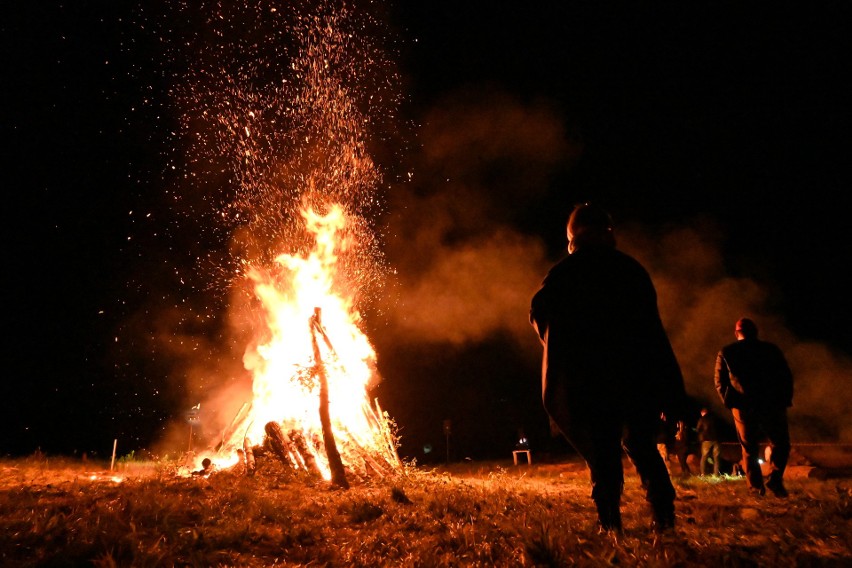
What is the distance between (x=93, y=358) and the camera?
59.9 feet

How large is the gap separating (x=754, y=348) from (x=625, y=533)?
124 inches

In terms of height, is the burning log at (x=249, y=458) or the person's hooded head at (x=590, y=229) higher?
the person's hooded head at (x=590, y=229)

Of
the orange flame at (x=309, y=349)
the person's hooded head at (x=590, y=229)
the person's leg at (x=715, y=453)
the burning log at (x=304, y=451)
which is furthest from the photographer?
the orange flame at (x=309, y=349)

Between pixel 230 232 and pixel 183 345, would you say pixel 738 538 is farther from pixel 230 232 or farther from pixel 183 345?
pixel 183 345

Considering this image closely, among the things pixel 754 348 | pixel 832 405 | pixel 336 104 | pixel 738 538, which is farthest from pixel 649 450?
pixel 832 405

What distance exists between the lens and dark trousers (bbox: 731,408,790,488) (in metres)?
4.97

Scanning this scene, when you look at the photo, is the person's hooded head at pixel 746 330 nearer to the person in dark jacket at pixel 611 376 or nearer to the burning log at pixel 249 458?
the person in dark jacket at pixel 611 376

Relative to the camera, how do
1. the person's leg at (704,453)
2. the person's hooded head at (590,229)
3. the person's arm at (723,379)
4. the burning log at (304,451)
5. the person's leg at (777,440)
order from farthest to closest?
1. the person's leg at (704,453)
2. the burning log at (304,451)
3. the person's arm at (723,379)
4. the person's leg at (777,440)
5. the person's hooded head at (590,229)

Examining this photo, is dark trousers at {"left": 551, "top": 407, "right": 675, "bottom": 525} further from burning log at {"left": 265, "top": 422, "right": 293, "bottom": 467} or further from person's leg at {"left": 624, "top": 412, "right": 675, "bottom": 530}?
burning log at {"left": 265, "top": 422, "right": 293, "bottom": 467}

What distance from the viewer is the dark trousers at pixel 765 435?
16.3ft

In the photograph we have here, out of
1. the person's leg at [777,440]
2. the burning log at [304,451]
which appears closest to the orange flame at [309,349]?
the burning log at [304,451]

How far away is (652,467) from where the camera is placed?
3.11 meters

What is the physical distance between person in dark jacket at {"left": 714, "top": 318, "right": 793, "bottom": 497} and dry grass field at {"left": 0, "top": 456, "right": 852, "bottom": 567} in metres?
0.29

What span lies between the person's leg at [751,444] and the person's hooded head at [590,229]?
9.57ft
